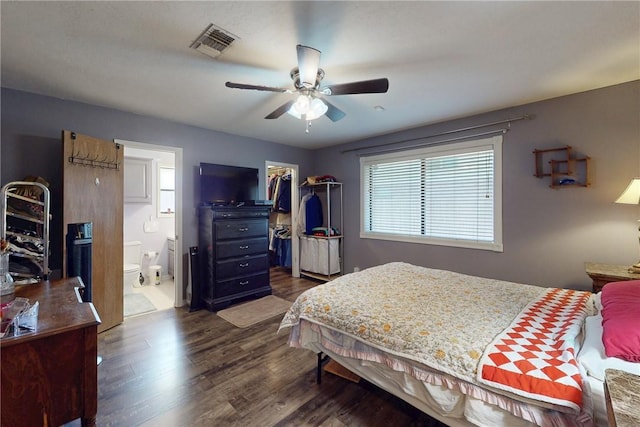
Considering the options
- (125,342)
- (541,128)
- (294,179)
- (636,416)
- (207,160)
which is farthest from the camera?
(294,179)

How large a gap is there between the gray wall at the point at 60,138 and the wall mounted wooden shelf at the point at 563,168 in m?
3.78

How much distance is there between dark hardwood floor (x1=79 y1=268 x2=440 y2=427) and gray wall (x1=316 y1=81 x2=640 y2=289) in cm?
214

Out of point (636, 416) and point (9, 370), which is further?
point (9, 370)

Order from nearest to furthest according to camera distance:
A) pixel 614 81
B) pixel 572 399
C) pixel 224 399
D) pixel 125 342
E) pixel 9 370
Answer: pixel 572 399, pixel 9 370, pixel 224 399, pixel 614 81, pixel 125 342

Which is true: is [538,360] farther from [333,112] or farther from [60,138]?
[60,138]

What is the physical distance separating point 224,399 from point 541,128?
12.4 ft

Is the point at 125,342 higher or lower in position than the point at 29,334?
lower

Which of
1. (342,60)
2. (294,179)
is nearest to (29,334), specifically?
(342,60)

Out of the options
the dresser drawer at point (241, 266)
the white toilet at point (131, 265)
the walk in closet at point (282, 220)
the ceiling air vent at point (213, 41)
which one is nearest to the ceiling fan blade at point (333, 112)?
the ceiling air vent at point (213, 41)

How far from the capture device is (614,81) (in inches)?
91.4

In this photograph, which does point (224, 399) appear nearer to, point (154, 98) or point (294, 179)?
point (154, 98)

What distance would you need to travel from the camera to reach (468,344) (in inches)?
50.9

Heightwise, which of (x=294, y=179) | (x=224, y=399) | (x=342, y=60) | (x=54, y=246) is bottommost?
(x=224, y=399)

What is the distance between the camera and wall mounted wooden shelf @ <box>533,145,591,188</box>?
2.56 metres
